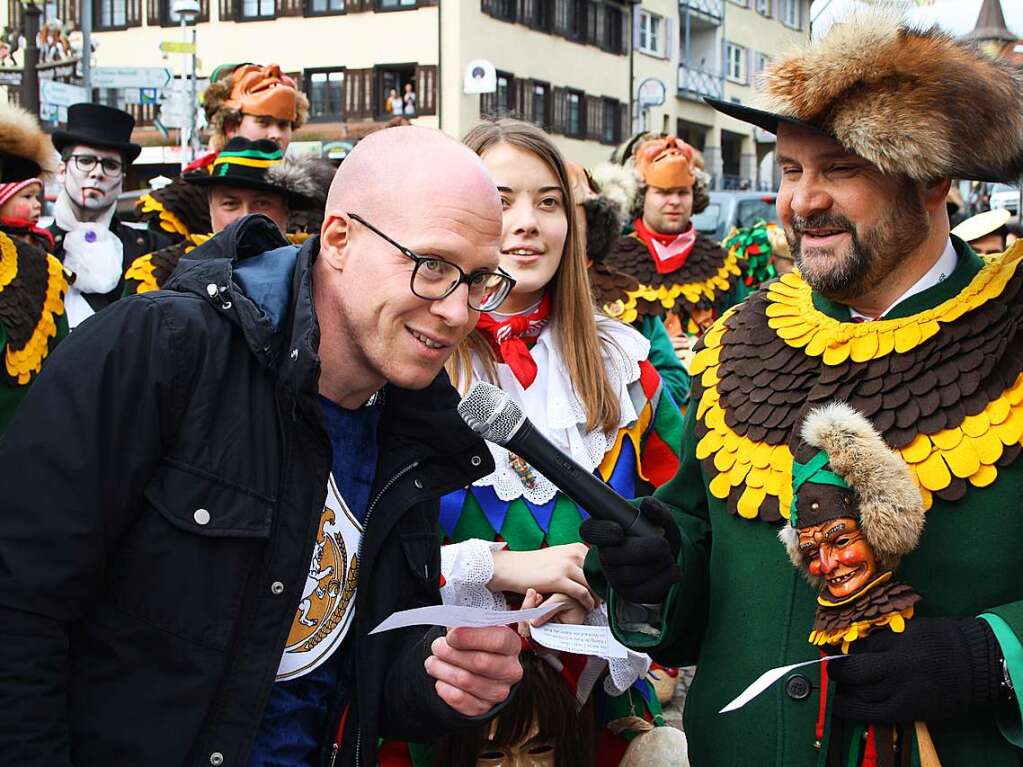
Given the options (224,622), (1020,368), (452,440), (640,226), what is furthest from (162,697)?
(640,226)

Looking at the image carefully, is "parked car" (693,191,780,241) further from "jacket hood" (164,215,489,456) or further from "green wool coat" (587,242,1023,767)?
"jacket hood" (164,215,489,456)

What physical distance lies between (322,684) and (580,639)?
0.83m

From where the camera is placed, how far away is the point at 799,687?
8.09 feet

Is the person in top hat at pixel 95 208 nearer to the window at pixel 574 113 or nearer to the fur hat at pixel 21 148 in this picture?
the fur hat at pixel 21 148

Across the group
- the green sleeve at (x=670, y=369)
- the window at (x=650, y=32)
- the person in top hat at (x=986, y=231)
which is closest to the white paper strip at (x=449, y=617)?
the green sleeve at (x=670, y=369)

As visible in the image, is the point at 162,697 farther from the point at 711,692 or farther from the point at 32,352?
the point at 32,352

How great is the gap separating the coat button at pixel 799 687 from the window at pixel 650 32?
37954 mm

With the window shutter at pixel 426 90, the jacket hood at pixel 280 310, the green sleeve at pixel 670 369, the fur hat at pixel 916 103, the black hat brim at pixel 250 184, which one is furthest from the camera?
the window shutter at pixel 426 90

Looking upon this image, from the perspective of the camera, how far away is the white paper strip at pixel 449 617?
78.5 inches

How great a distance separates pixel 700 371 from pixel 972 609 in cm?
83

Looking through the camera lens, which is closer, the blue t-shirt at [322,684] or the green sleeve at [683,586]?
the blue t-shirt at [322,684]

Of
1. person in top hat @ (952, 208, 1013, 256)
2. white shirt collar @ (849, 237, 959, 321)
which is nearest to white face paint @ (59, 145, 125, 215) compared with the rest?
person in top hat @ (952, 208, 1013, 256)

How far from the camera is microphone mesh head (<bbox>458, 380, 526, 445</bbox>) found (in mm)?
2250

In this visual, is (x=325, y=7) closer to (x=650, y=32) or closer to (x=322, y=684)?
(x=650, y=32)
